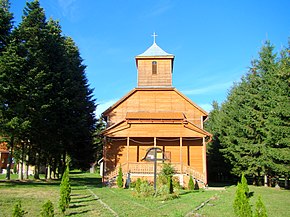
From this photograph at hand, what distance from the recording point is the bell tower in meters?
27.4

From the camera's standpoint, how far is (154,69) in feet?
91.5

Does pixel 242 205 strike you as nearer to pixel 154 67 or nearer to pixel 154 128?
pixel 154 128

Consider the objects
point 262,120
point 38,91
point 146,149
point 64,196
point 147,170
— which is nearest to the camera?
point 64,196

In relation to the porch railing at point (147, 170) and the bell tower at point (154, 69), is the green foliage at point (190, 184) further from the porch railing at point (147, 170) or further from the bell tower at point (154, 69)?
the bell tower at point (154, 69)

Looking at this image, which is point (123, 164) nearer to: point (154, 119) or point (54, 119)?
point (154, 119)

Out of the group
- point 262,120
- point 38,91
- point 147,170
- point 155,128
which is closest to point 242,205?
point 147,170

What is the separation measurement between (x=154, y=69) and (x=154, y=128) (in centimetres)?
768

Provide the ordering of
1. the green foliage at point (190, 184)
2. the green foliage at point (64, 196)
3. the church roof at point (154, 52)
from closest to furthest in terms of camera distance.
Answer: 1. the green foliage at point (64, 196)
2. the green foliage at point (190, 184)
3. the church roof at point (154, 52)

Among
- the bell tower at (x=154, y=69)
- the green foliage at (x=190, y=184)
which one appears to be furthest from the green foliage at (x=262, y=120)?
the bell tower at (x=154, y=69)

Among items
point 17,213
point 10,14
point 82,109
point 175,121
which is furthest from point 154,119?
point 17,213

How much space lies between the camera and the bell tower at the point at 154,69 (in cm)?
2738

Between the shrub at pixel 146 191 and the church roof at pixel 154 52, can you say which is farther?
the church roof at pixel 154 52

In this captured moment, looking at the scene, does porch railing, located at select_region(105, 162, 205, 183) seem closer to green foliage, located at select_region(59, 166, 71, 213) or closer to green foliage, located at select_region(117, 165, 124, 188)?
green foliage, located at select_region(117, 165, 124, 188)

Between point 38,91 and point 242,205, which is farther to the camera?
point 38,91
